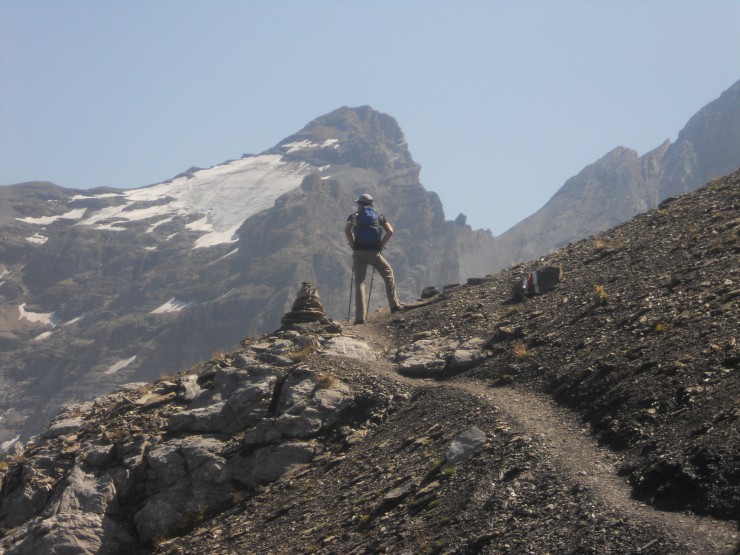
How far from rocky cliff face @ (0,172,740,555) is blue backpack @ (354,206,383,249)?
253 centimetres

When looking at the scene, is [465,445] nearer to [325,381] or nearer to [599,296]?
[325,381]

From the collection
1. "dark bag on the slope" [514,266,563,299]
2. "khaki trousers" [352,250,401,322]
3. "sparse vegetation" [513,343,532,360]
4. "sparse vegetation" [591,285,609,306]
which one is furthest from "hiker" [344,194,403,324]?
"sparse vegetation" [513,343,532,360]

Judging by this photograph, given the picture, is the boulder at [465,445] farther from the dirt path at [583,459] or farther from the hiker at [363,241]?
the hiker at [363,241]

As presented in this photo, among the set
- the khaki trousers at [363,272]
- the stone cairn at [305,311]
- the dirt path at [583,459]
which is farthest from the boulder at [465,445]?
the khaki trousers at [363,272]

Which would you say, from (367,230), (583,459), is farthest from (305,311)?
(583,459)

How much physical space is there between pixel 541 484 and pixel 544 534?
3.77ft

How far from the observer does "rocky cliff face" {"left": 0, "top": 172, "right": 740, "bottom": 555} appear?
1044cm

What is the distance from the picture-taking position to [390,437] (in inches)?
586

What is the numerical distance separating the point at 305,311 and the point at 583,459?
1334 centimetres

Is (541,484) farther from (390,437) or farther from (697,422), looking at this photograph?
(390,437)

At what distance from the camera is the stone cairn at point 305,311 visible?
78.4 feet

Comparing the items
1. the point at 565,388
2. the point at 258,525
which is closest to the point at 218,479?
the point at 258,525

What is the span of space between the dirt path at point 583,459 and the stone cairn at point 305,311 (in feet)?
20.3

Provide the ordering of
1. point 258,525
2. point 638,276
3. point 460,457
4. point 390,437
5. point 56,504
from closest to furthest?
1. point 460,457
2. point 258,525
3. point 390,437
4. point 56,504
5. point 638,276
